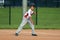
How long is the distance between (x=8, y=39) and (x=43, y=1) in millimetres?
51458

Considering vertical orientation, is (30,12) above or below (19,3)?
above

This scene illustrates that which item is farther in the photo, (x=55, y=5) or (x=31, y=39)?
(x=55, y=5)

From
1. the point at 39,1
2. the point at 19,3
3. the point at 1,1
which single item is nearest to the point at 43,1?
the point at 39,1

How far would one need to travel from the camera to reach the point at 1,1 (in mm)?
65250

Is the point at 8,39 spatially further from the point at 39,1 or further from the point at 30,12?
the point at 39,1

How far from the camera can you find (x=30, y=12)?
1526cm

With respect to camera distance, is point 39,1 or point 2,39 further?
point 39,1

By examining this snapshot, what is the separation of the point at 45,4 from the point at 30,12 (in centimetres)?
4794

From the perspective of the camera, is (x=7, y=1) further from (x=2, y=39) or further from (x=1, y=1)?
(x=2, y=39)

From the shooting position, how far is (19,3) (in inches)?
2544

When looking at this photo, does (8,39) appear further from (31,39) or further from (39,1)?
(39,1)

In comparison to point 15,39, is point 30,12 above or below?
above

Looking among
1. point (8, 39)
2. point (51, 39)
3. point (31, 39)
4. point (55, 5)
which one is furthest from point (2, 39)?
point (55, 5)

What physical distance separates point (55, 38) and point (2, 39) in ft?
9.42
